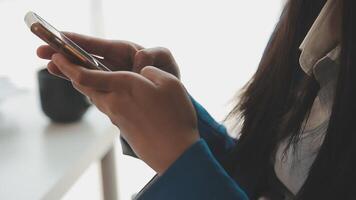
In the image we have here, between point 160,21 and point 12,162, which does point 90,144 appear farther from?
point 160,21

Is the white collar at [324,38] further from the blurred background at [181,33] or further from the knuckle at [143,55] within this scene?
the blurred background at [181,33]

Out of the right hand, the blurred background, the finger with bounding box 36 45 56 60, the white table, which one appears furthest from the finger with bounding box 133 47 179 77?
the blurred background

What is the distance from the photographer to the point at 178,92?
445 millimetres

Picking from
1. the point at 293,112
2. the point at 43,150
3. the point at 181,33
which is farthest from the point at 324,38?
the point at 181,33

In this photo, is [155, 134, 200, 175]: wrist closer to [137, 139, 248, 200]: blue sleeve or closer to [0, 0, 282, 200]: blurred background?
[137, 139, 248, 200]: blue sleeve

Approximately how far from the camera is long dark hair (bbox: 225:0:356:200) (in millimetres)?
480

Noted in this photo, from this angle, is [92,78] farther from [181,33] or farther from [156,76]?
[181,33]

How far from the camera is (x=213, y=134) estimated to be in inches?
25.7

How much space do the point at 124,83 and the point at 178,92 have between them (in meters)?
0.05

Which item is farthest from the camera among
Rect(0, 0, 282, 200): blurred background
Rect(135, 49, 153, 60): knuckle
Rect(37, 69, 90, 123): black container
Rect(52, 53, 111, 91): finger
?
Rect(0, 0, 282, 200): blurred background

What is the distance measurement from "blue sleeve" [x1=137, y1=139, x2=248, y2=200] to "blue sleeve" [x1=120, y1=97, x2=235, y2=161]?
19 centimetres

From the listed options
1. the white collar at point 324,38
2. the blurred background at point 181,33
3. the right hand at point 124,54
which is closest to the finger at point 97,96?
the right hand at point 124,54

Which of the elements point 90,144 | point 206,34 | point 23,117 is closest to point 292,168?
point 90,144

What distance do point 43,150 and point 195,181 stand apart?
0.38 metres
